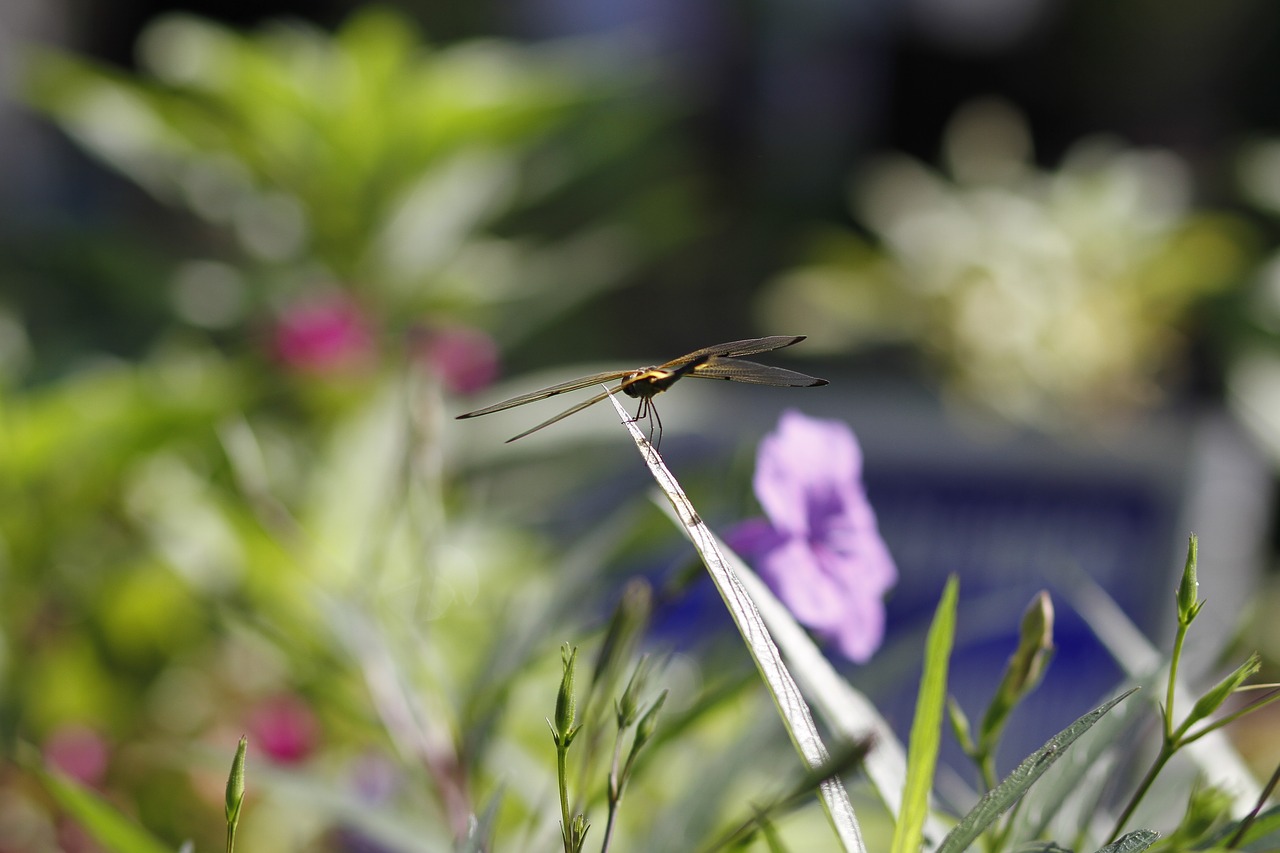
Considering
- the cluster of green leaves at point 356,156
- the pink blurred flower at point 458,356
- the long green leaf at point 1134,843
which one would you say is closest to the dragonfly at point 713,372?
the long green leaf at point 1134,843

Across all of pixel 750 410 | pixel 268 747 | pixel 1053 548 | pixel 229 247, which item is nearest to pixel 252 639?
pixel 268 747

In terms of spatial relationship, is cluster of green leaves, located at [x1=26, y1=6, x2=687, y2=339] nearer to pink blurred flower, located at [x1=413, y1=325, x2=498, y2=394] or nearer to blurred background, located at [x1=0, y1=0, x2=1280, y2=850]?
blurred background, located at [x1=0, y1=0, x2=1280, y2=850]

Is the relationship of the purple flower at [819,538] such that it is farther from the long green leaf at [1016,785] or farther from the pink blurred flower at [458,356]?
the pink blurred flower at [458,356]

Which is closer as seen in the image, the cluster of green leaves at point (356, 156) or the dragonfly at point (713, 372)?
the dragonfly at point (713, 372)

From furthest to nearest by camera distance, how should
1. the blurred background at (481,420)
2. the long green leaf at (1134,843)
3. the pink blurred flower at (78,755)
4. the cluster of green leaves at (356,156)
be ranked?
the cluster of green leaves at (356,156) → the pink blurred flower at (78,755) → the blurred background at (481,420) → the long green leaf at (1134,843)

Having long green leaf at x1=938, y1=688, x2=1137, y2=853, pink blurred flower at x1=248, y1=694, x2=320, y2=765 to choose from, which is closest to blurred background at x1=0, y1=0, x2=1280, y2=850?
pink blurred flower at x1=248, y1=694, x2=320, y2=765

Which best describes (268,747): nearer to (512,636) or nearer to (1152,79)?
(512,636)
